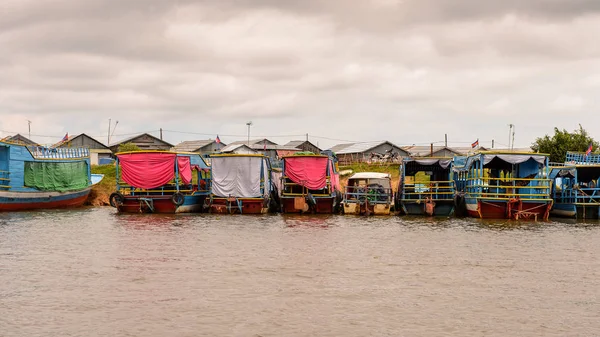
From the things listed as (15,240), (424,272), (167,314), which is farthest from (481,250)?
(15,240)

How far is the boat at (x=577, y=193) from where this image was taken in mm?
32062

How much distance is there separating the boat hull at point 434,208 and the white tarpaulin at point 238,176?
25.7ft

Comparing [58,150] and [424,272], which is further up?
[58,150]

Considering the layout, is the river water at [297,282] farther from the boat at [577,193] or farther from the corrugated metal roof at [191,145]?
the corrugated metal roof at [191,145]

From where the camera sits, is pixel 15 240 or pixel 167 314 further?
pixel 15 240

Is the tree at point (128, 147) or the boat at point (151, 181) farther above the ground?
the tree at point (128, 147)

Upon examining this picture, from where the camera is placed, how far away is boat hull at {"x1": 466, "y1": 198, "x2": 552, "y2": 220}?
99.5 ft

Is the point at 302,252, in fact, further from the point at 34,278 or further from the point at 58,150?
the point at 58,150

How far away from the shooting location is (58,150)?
4059 centimetres

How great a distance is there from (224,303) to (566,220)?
78.3 feet

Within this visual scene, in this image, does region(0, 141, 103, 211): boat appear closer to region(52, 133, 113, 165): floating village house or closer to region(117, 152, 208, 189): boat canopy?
region(117, 152, 208, 189): boat canopy

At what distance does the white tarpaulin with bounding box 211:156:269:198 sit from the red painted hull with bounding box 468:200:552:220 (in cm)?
1163

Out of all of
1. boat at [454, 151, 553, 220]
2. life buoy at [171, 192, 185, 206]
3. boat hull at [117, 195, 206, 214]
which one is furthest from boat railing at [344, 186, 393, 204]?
boat hull at [117, 195, 206, 214]

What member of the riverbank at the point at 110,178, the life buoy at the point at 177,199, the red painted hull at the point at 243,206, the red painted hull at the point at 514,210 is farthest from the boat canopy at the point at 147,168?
the red painted hull at the point at 514,210
